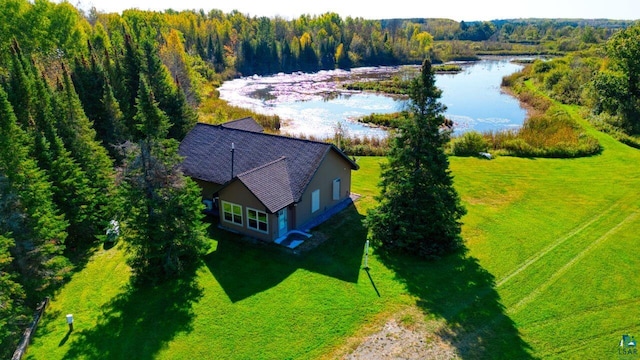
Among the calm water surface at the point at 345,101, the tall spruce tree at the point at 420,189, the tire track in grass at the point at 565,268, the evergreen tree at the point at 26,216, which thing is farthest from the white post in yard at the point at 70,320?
the calm water surface at the point at 345,101

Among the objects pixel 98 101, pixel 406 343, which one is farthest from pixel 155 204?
pixel 98 101

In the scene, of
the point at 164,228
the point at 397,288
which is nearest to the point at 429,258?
the point at 397,288

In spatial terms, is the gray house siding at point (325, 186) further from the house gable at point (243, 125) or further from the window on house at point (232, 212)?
the house gable at point (243, 125)

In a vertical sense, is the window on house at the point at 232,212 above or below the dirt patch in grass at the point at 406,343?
above

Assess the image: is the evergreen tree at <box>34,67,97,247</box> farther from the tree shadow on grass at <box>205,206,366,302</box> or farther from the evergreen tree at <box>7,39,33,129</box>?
the tree shadow on grass at <box>205,206,366,302</box>

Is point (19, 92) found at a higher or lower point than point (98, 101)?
higher

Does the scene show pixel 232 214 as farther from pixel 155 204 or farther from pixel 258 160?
pixel 155 204
